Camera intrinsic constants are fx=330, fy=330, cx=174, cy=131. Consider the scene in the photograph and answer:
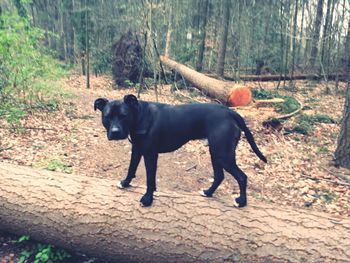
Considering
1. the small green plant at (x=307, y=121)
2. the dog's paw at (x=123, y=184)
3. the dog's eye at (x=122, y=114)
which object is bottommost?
the small green plant at (x=307, y=121)

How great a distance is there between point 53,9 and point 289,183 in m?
29.6

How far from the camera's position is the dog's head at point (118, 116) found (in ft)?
11.2

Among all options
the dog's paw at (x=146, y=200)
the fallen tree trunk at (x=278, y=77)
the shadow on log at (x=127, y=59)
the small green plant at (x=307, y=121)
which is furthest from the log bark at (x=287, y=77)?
the dog's paw at (x=146, y=200)

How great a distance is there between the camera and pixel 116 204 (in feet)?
13.4

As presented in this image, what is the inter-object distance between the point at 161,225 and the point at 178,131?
112 centimetres

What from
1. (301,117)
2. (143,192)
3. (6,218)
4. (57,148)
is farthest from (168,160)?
(301,117)

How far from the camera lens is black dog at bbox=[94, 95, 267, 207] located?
3787 millimetres

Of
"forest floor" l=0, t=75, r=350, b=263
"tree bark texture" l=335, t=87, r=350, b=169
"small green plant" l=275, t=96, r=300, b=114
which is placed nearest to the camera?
"forest floor" l=0, t=75, r=350, b=263

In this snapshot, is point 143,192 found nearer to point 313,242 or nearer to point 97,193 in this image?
point 97,193

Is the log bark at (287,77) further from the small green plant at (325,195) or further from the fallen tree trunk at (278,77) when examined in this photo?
the small green plant at (325,195)

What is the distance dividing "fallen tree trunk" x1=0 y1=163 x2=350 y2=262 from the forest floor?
1.97ft

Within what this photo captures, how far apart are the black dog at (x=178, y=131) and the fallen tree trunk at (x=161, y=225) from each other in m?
0.28

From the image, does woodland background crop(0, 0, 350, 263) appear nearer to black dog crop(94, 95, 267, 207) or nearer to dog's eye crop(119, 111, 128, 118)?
black dog crop(94, 95, 267, 207)

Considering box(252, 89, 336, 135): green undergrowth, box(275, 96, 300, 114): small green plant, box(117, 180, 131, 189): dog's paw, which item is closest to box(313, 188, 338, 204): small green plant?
box(252, 89, 336, 135): green undergrowth
